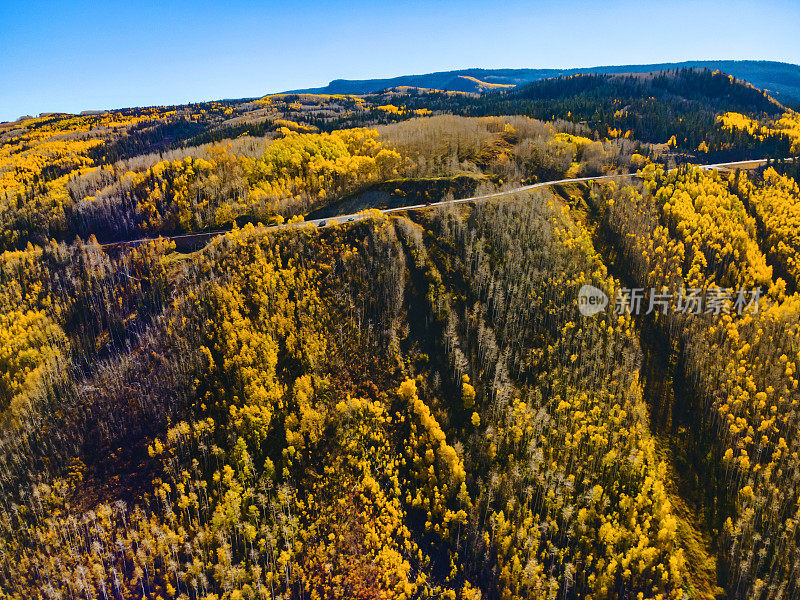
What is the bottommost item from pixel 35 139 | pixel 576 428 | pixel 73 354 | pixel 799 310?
pixel 576 428

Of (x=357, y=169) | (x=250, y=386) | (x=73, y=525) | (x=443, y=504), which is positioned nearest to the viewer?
(x=73, y=525)

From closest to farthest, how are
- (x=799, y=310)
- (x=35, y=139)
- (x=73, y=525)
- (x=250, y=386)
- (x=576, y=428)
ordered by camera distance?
(x=73, y=525)
(x=250, y=386)
(x=576, y=428)
(x=799, y=310)
(x=35, y=139)

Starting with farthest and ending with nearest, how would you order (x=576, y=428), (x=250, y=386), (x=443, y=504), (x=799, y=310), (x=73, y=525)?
1. (x=799, y=310)
2. (x=576, y=428)
3. (x=250, y=386)
4. (x=443, y=504)
5. (x=73, y=525)

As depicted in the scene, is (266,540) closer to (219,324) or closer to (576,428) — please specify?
(219,324)

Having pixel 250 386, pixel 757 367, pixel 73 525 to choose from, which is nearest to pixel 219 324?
pixel 250 386

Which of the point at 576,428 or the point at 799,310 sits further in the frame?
the point at 799,310

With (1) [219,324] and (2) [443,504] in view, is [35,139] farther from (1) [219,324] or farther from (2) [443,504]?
(2) [443,504]

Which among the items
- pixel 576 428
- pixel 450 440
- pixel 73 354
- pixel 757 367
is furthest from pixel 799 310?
pixel 73 354

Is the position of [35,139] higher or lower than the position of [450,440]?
higher

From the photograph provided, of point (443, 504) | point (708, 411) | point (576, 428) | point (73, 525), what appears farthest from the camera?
point (708, 411)
